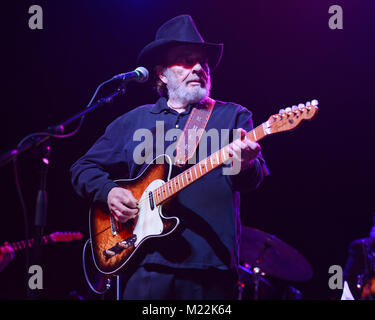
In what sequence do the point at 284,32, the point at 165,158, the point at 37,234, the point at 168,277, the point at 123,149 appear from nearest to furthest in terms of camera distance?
the point at 37,234
the point at 168,277
the point at 165,158
the point at 123,149
the point at 284,32

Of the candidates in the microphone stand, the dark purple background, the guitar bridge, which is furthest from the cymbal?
the microphone stand

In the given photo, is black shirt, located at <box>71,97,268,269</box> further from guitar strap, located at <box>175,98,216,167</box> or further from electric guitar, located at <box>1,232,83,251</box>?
electric guitar, located at <box>1,232,83,251</box>

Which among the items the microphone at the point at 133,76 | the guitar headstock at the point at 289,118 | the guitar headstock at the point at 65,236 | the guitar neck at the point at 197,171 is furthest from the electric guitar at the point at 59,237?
the guitar headstock at the point at 289,118

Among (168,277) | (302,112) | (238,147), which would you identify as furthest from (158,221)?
(302,112)

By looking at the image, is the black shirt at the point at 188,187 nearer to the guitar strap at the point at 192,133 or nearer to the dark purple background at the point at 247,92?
the guitar strap at the point at 192,133

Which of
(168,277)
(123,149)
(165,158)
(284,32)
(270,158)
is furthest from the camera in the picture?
(270,158)

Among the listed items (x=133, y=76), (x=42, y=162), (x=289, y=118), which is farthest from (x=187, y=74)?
(x=42, y=162)

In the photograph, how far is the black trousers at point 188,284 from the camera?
231 centimetres

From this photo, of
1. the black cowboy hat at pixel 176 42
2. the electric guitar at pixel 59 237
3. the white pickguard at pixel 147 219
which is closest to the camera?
the white pickguard at pixel 147 219

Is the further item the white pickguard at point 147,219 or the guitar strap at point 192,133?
the guitar strap at point 192,133

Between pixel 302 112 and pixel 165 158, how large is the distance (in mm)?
Answer: 884

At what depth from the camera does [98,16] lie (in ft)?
15.4

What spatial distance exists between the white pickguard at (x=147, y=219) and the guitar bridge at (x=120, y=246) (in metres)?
0.04

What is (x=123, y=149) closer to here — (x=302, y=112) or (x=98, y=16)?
(x=302, y=112)
